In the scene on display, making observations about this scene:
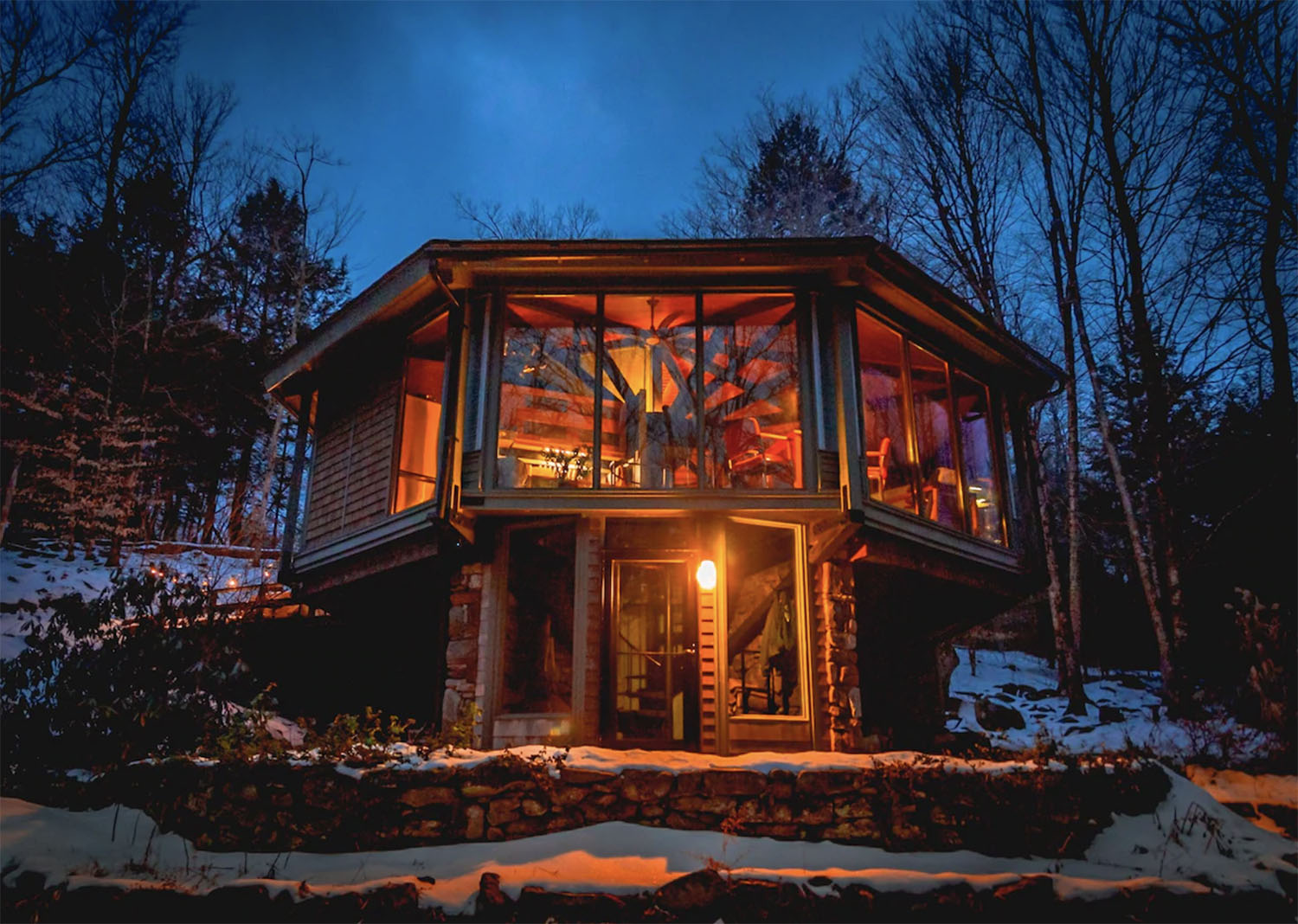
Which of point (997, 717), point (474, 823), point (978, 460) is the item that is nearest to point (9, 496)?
point (474, 823)

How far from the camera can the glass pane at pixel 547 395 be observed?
8219 millimetres

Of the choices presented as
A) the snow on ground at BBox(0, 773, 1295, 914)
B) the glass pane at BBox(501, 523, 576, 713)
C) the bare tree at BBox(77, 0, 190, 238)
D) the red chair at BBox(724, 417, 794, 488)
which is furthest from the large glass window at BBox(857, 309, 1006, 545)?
the bare tree at BBox(77, 0, 190, 238)

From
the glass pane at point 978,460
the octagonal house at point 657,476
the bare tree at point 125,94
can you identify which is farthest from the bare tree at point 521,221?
the glass pane at point 978,460

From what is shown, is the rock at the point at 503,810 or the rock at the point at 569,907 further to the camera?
the rock at the point at 503,810

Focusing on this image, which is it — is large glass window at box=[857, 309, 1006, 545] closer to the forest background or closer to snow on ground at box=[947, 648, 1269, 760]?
the forest background

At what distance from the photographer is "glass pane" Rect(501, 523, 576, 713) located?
8305 mm

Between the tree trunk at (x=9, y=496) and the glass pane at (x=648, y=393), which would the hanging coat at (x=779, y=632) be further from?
the tree trunk at (x=9, y=496)

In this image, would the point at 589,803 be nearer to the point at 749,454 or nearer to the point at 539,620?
the point at 539,620

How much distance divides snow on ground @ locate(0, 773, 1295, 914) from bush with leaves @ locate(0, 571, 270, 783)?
868mm

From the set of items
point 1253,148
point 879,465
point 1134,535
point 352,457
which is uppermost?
point 1253,148

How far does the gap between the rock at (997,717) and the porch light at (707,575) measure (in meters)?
7.21

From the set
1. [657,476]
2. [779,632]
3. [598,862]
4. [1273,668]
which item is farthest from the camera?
[779,632]

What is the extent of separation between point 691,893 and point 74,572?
540 inches

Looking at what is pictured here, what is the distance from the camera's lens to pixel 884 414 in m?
9.54
